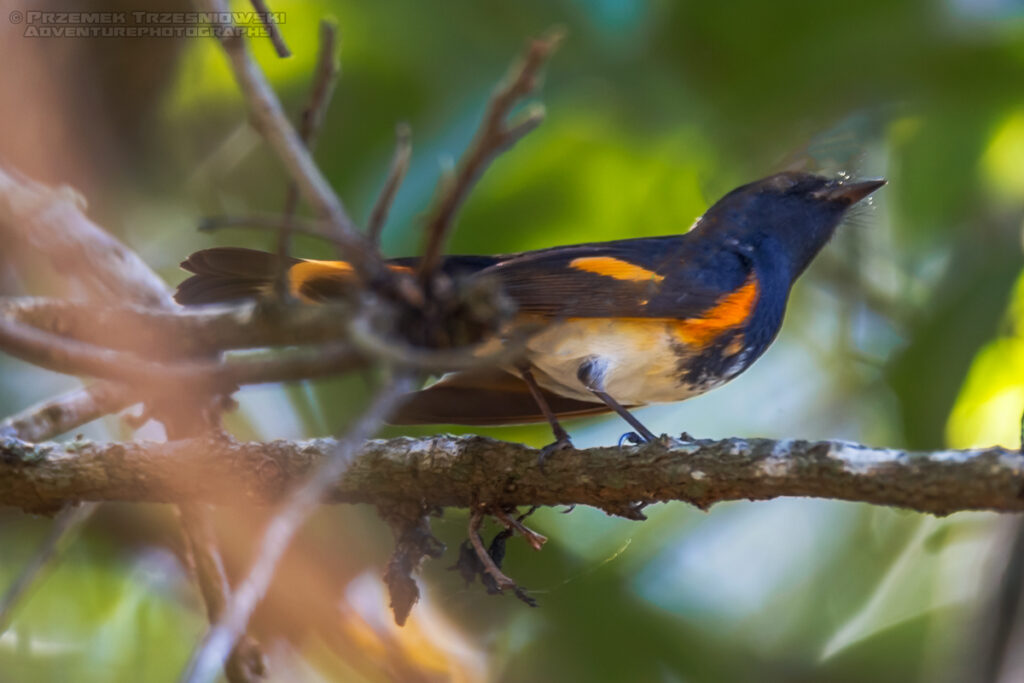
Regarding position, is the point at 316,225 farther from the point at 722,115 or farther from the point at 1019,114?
the point at 1019,114

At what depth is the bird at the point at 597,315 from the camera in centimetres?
258

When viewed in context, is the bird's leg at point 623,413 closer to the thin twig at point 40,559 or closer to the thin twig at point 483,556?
the thin twig at point 483,556

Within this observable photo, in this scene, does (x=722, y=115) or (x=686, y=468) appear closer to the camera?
(x=686, y=468)

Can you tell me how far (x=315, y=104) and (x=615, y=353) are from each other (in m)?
1.48

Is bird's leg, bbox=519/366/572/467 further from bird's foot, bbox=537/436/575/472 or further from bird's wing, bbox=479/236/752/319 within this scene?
bird's wing, bbox=479/236/752/319

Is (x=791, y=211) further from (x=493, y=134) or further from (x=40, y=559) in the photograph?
(x=40, y=559)

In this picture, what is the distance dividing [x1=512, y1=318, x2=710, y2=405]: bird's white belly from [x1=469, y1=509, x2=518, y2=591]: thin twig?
1.68 ft

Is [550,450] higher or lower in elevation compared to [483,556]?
higher

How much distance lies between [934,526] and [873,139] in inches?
60.7

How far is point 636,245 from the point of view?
9.61ft

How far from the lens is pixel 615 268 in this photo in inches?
108

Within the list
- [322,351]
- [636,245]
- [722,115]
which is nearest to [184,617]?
[636,245]

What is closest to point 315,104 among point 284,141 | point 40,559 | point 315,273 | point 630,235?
point 284,141

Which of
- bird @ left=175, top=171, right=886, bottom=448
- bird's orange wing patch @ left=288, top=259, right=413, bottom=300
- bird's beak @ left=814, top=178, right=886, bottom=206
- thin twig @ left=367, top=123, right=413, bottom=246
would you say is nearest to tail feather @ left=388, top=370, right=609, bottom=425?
bird @ left=175, top=171, right=886, bottom=448
